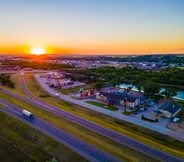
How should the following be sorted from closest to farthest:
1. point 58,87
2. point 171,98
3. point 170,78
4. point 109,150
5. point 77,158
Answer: point 77,158, point 109,150, point 171,98, point 58,87, point 170,78

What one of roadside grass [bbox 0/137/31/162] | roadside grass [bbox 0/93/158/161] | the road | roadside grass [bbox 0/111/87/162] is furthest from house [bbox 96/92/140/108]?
roadside grass [bbox 0/137/31/162]

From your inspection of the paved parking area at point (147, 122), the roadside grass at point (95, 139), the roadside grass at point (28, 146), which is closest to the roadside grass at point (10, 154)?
the roadside grass at point (28, 146)

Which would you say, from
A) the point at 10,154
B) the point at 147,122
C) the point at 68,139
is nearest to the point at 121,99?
the point at 147,122

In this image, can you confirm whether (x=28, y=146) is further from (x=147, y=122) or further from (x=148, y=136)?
(x=147, y=122)

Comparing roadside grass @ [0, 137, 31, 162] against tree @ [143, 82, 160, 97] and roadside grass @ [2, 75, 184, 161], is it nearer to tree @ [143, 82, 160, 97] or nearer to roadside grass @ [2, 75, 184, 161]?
roadside grass @ [2, 75, 184, 161]

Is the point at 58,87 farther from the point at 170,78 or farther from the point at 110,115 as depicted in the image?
the point at 170,78

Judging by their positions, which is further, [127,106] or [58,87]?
[58,87]

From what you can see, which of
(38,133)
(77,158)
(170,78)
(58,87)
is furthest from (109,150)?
(170,78)
